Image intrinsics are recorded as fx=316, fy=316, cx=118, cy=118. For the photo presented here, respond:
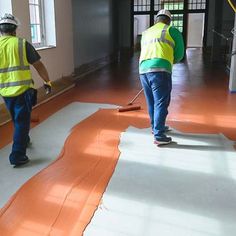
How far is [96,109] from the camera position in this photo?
4805 mm

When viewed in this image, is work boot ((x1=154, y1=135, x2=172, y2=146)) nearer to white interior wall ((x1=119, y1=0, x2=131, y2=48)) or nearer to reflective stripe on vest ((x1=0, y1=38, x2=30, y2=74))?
reflective stripe on vest ((x1=0, y1=38, x2=30, y2=74))

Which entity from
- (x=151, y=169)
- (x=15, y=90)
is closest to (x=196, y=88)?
(x=151, y=169)

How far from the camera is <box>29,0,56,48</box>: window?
224 inches

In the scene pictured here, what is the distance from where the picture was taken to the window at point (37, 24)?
18.4 feet

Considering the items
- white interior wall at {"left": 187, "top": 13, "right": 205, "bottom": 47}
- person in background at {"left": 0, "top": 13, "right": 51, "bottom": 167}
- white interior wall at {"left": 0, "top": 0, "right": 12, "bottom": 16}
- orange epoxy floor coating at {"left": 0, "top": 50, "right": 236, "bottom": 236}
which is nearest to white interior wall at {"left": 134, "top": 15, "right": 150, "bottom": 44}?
white interior wall at {"left": 187, "top": 13, "right": 205, "bottom": 47}

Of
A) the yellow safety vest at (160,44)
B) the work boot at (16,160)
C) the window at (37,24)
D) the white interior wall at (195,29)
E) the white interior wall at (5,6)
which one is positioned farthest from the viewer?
the white interior wall at (195,29)

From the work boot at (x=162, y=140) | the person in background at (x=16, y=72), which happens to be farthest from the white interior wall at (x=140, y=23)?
the person in background at (x=16, y=72)

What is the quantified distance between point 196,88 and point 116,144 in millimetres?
3561

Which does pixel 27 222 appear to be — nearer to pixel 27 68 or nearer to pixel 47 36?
pixel 27 68

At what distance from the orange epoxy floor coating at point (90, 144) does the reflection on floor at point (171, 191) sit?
14 cm

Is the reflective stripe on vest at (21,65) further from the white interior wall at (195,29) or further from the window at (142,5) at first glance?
the white interior wall at (195,29)

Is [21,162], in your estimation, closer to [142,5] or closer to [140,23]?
[142,5]

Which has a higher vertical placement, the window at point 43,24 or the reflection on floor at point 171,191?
the window at point 43,24

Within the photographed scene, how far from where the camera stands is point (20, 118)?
277 cm
